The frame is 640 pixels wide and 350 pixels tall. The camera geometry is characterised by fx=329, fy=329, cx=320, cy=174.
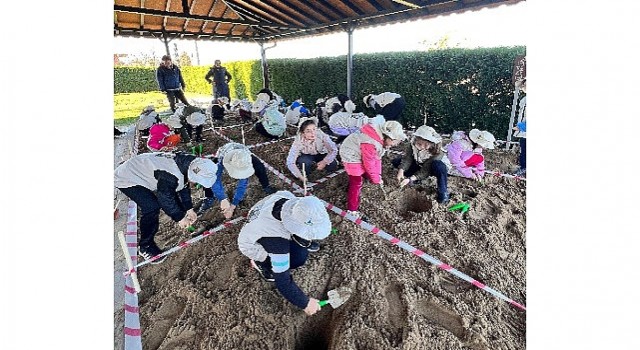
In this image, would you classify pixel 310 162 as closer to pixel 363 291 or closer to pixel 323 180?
pixel 323 180

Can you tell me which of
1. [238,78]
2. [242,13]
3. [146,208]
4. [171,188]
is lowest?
[146,208]

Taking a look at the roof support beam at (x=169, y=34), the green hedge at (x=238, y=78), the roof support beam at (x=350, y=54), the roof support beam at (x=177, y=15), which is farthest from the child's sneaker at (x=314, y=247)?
the green hedge at (x=238, y=78)

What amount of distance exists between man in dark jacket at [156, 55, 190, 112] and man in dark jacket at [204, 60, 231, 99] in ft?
5.64

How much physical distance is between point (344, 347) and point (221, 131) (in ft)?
21.5

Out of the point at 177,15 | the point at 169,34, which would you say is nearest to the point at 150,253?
the point at 177,15

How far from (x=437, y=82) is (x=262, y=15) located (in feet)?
17.2

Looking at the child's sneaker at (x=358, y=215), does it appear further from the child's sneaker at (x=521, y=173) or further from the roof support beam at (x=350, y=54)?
the roof support beam at (x=350, y=54)

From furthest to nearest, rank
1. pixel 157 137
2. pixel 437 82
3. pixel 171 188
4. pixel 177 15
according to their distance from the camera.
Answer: pixel 177 15 → pixel 437 82 → pixel 157 137 → pixel 171 188

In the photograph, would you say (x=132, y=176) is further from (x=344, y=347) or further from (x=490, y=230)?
(x=490, y=230)

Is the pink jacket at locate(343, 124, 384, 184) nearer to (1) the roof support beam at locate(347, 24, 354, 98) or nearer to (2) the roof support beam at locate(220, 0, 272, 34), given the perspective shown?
(1) the roof support beam at locate(347, 24, 354, 98)

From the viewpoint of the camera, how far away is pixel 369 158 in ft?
10.8

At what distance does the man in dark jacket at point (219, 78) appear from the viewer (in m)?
10.3

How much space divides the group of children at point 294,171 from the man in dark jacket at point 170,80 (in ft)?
17.9

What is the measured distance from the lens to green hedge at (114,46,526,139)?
5926 millimetres
